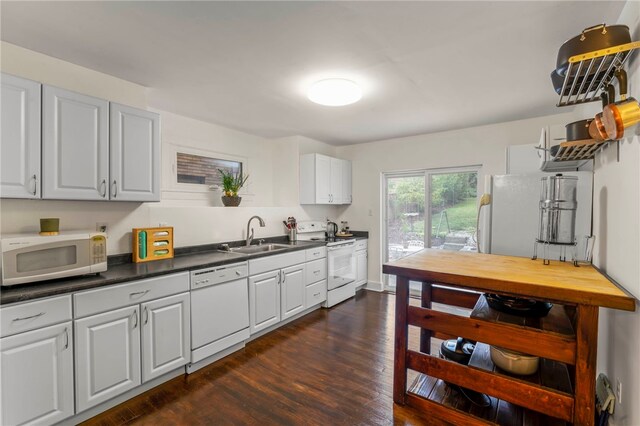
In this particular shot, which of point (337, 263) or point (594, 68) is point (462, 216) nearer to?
point (337, 263)

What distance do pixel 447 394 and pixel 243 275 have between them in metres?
1.97

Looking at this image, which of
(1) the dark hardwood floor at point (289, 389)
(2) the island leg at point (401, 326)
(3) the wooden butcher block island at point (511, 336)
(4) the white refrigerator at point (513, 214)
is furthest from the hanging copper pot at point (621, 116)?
(1) the dark hardwood floor at point (289, 389)

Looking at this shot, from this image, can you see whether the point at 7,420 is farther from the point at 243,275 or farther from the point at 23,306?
the point at 243,275

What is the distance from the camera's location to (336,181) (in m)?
4.79

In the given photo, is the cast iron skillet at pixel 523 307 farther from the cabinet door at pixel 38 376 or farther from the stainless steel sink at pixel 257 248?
the cabinet door at pixel 38 376

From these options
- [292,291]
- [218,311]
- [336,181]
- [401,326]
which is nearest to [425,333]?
[401,326]

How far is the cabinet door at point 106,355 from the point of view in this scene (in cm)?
185

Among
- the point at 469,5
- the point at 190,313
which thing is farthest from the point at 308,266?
the point at 469,5

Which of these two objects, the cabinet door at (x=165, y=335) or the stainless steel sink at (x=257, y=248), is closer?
the cabinet door at (x=165, y=335)

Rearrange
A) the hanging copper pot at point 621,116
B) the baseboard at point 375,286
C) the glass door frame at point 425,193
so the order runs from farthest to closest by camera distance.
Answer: the baseboard at point 375,286, the glass door frame at point 425,193, the hanging copper pot at point 621,116

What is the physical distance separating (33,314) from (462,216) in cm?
454

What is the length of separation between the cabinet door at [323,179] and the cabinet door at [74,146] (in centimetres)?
271

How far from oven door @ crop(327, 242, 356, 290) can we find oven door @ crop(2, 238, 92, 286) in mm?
2759

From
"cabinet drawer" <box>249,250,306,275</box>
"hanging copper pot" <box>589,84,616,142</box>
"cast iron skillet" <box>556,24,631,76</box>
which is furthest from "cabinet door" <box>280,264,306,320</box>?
"cast iron skillet" <box>556,24,631,76</box>
